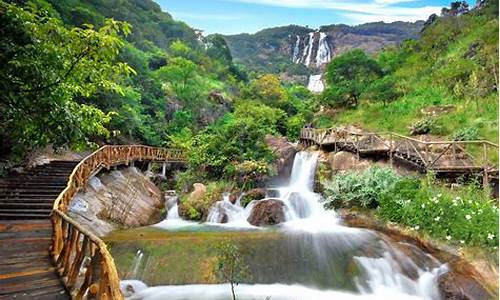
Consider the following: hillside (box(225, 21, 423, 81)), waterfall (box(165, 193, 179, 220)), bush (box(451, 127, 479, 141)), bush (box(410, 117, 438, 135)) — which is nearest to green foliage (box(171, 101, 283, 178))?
waterfall (box(165, 193, 179, 220))

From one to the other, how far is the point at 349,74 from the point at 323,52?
5234 cm

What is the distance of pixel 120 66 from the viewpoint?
5.84 meters

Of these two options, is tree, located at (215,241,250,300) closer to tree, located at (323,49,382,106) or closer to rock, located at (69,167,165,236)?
rock, located at (69,167,165,236)

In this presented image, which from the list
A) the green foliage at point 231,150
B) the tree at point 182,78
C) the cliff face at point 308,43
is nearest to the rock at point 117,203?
the green foliage at point 231,150

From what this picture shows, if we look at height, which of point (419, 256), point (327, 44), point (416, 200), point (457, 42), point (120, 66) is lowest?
point (419, 256)

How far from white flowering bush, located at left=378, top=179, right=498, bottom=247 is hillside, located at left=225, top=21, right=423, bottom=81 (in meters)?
60.5

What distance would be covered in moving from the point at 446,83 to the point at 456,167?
12.6 m

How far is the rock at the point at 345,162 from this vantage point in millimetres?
15751

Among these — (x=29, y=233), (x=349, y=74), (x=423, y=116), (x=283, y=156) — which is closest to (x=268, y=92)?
(x=349, y=74)

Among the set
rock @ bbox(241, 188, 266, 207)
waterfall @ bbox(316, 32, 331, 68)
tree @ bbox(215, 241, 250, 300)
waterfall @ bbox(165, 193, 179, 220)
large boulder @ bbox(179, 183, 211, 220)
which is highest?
waterfall @ bbox(316, 32, 331, 68)

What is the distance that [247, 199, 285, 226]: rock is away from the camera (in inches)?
502

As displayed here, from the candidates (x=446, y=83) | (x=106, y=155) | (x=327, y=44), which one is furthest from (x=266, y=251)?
(x=327, y=44)

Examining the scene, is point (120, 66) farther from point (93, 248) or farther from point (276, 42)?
point (276, 42)

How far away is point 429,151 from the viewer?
13984 millimetres
